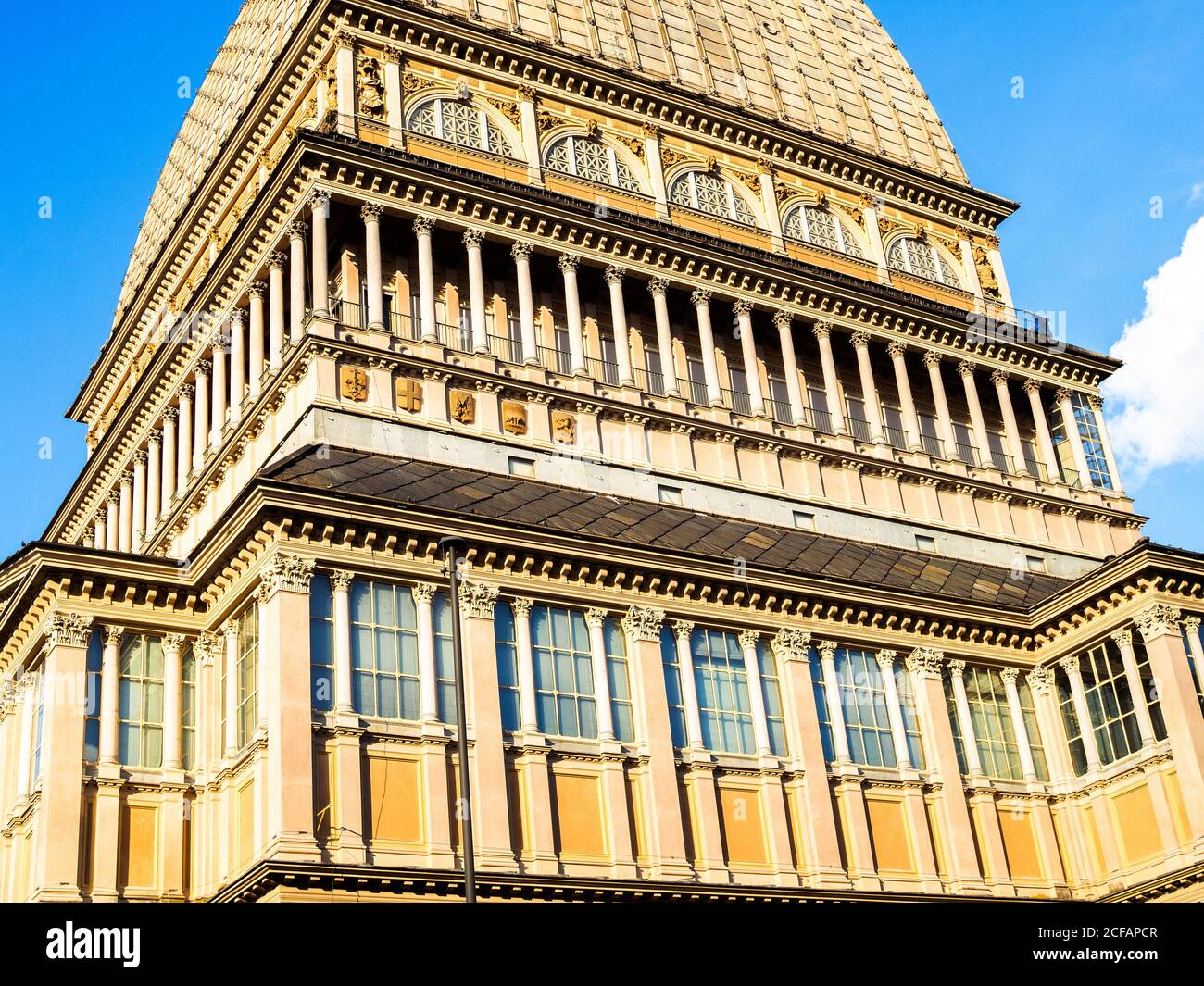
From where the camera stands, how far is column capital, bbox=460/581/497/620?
126 ft

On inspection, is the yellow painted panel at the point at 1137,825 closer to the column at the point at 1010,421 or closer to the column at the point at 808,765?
the column at the point at 808,765

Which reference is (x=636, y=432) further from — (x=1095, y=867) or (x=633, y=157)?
(x=1095, y=867)

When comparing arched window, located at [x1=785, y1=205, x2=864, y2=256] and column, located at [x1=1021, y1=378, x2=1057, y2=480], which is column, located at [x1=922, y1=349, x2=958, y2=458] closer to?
column, located at [x1=1021, y1=378, x2=1057, y2=480]

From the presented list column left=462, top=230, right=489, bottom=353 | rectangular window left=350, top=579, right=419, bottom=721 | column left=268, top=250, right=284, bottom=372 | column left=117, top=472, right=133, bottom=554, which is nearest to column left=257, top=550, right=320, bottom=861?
rectangular window left=350, top=579, right=419, bottom=721

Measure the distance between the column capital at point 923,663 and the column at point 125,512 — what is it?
108 ft

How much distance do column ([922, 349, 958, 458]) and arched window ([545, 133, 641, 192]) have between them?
12.6m

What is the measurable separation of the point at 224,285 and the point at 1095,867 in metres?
33.0

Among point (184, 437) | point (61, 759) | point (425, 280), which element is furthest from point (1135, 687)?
point (184, 437)

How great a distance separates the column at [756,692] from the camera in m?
41.6

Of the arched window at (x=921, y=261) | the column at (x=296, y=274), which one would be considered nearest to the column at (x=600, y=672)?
the column at (x=296, y=274)

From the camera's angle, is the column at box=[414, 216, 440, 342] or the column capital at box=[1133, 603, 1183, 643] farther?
the column at box=[414, 216, 440, 342]
